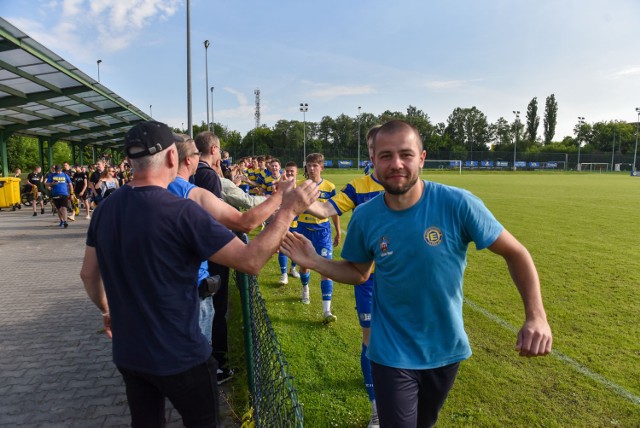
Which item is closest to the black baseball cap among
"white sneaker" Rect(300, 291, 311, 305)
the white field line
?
the white field line

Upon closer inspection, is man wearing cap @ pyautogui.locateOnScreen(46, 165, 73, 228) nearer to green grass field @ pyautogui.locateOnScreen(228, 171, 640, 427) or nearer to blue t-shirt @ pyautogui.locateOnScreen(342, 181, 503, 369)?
green grass field @ pyautogui.locateOnScreen(228, 171, 640, 427)

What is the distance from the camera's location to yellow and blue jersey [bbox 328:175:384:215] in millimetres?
3826

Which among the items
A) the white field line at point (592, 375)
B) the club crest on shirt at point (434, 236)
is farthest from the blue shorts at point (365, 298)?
the white field line at point (592, 375)

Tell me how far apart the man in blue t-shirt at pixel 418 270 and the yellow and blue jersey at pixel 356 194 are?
1.57 meters

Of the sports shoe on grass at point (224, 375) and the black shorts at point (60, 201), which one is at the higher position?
the black shorts at point (60, 201)

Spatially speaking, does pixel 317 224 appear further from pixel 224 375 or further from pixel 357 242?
pixel 357 242

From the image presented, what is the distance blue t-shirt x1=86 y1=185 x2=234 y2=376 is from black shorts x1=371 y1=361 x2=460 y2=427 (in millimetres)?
924

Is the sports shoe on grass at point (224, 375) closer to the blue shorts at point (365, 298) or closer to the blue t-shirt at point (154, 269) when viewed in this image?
the blue shorts at point (365, 298)

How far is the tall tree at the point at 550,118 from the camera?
107000 mm

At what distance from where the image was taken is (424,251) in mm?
2059

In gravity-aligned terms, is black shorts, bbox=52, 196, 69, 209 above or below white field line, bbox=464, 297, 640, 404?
above

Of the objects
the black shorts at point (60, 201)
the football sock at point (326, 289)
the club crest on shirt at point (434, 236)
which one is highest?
the club crest on shirt at point (434, 236)

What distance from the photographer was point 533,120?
4279 inches

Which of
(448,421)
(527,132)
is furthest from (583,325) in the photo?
(527,132)
